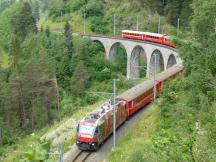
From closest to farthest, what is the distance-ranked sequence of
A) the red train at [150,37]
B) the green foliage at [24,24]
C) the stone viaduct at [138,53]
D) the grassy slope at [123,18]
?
the stone viaduct at [138,53] → the red train at [150,37] → the grassy slope at [123,18] → the green foliage at [24,24]

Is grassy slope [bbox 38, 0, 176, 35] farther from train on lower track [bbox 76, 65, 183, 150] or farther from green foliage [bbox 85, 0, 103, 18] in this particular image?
train on lower track [bbox 76, 65, 183, 150]

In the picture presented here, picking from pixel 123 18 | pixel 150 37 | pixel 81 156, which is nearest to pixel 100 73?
pixel 150 37

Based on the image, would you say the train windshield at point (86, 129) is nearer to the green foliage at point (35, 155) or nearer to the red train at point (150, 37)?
the green foliage at point (35, 155)

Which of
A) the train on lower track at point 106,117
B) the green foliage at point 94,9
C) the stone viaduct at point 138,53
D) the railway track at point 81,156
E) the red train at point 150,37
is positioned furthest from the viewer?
the green foliage at point 94,9

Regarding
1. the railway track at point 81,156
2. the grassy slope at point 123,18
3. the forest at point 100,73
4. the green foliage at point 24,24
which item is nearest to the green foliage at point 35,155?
the forest at point 100,73

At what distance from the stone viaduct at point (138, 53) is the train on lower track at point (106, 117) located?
1873 cm

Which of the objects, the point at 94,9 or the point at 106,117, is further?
the point at 94,9

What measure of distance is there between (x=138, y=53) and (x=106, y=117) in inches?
1865

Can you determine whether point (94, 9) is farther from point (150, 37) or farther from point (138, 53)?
point (150, 37)

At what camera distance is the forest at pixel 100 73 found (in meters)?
22.0

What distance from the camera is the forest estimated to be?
22047 mm

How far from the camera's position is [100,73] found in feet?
256

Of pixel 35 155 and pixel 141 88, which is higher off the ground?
pixel 35 155

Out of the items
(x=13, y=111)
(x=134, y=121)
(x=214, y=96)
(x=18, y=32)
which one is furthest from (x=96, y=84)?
(x=214, y=96)
